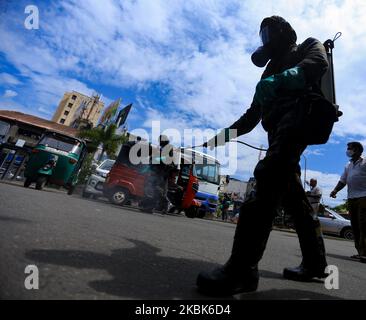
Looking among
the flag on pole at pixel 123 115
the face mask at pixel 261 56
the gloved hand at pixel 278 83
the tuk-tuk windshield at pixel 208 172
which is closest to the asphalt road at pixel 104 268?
the gloved hand at pixel 278 83

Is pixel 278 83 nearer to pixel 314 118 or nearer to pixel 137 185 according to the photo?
pixel 314 118

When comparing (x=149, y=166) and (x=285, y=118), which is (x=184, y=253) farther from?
(x=149, y=166)

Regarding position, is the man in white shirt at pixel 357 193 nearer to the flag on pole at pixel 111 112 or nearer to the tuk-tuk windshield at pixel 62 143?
the tuk-tuk windshield at pixel 62 143

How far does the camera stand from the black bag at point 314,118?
192 centimetres

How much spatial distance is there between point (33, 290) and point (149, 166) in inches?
322

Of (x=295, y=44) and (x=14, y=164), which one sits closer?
(x=295, y=44)

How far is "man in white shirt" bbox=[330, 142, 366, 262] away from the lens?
16.6ft

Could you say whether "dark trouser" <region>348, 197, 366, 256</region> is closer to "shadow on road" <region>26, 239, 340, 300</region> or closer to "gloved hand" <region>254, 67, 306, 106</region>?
"shadow on road" <region>26, 239, 340, 300</region>

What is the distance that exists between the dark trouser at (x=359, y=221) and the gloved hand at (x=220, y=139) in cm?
356

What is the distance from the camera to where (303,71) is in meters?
1.91

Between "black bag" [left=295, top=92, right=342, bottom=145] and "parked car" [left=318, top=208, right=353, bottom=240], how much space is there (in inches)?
590

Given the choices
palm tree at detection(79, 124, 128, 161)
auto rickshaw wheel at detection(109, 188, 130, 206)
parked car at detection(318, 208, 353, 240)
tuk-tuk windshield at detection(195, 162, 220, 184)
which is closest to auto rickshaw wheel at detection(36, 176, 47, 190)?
auto rickshaw wheel at detection(109, 188, 130, 206)

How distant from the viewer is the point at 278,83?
1833mm
